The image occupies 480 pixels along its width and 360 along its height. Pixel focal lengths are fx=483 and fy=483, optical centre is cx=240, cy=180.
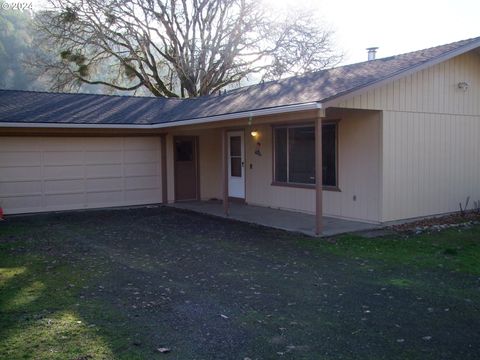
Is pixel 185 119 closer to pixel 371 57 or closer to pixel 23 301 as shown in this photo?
pixel 371 57

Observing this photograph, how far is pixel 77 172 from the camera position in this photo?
12.5m

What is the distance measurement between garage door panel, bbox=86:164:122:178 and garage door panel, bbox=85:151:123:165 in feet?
0.35

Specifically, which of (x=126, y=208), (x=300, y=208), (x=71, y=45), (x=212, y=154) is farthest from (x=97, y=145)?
(x=71, y=45)

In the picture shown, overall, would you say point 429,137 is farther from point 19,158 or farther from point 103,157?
point 19,158

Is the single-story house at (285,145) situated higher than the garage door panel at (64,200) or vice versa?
the single-story house at (285,145)

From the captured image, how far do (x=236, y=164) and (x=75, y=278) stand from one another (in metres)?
8.12

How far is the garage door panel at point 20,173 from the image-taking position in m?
11.6

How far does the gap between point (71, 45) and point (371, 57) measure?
55.9 ft

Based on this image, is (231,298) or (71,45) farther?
(71,45)

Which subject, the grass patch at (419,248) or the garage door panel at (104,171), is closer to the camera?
the grass patch at (419,248)

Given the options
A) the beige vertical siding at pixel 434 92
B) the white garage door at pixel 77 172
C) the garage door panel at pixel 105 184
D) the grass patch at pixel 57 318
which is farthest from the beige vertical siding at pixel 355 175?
the grass patch at pixel 57 318

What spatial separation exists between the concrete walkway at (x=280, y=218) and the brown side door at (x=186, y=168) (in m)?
0.66

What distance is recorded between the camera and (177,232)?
9344mm

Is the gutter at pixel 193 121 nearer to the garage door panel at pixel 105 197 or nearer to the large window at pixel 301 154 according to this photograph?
the garage door panel at pixel 105 197
